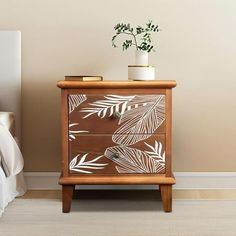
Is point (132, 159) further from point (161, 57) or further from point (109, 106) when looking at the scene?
point (161, 57)

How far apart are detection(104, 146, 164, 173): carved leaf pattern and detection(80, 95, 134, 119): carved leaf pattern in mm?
195

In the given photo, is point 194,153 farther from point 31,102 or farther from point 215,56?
point 31,102

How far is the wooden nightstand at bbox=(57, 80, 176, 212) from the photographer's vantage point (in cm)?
287

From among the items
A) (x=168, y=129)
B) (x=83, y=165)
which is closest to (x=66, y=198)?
(x=83, y=165)

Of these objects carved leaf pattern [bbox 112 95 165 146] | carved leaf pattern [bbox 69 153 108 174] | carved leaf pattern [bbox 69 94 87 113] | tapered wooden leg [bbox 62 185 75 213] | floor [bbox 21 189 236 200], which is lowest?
floor [bbox 21 189 236 200]

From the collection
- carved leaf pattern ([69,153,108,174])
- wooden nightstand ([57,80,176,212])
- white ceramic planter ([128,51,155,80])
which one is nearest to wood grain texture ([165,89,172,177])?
wooden nightstand ([57,80,176,212])

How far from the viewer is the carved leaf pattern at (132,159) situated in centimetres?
290

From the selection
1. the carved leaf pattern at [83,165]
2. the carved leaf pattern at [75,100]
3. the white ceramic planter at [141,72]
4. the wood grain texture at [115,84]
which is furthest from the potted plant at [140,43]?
the carved leaf pattern at [83,165]

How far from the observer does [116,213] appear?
2.88m

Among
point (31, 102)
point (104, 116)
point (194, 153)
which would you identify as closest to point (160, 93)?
point (104, 116)

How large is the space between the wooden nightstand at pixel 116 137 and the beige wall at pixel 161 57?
526 mm

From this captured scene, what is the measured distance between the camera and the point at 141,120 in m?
2.89

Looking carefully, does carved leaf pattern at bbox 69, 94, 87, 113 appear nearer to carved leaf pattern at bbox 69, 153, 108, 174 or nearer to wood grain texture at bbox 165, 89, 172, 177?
carved leaf pattern at bbox 69, 153, 108, 174

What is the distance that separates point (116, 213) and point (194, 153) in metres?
0.78
